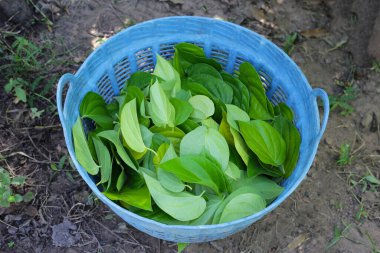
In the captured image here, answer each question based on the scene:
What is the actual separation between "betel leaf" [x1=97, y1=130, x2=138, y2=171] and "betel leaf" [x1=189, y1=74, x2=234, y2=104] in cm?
29

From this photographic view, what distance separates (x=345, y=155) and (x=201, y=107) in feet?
1.83

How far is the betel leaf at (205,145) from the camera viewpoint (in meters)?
0.98

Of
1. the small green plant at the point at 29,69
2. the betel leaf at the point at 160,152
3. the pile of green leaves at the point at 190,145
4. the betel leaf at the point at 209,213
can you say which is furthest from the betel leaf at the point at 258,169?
the small green plant at the point at 29,69

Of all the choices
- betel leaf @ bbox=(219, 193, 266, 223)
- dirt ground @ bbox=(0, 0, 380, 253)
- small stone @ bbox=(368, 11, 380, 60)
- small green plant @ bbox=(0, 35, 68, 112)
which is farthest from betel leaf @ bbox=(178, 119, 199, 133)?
small stone @ bbox=(368, 11, 380, 60)

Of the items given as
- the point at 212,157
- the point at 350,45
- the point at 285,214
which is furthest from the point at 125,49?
the point at 350,45

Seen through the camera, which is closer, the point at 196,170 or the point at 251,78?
the point at 196,170

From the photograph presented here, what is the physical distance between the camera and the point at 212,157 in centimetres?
98

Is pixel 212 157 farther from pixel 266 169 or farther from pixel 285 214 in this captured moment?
pixel 285 214

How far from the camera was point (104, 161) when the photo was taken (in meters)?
0.97

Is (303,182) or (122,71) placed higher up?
(122,71)

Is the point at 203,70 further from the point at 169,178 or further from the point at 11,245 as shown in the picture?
the point at 11,245

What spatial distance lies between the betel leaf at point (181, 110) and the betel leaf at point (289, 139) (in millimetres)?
238

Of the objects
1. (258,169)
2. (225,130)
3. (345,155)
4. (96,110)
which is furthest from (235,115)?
(345,155)

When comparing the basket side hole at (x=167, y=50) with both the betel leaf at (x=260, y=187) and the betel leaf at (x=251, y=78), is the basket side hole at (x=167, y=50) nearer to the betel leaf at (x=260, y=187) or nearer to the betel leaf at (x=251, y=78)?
the betel leaf at (x=251, y=78)
